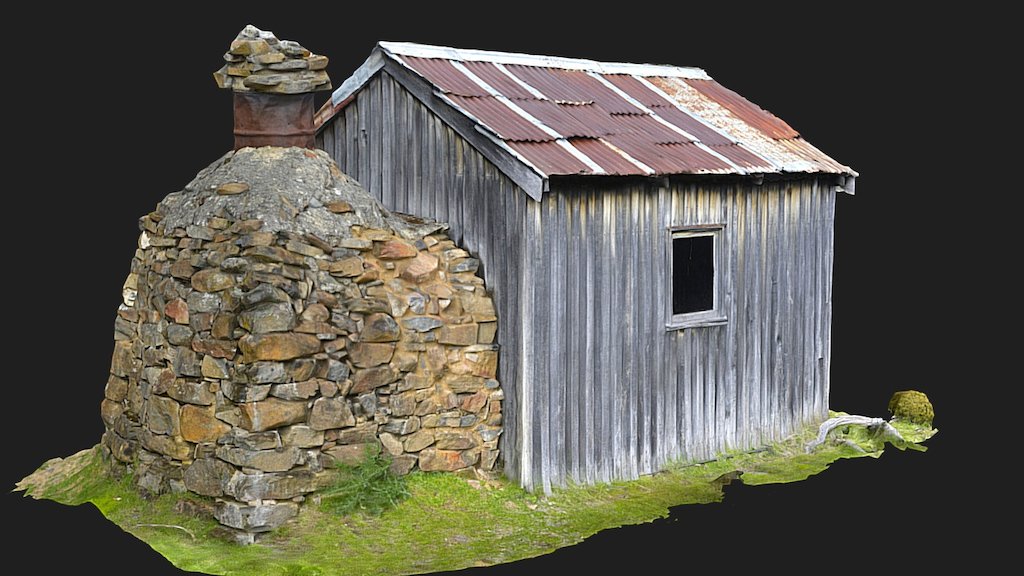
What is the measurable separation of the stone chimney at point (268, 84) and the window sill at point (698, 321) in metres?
4.06

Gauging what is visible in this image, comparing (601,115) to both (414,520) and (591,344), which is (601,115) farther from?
(414,520)

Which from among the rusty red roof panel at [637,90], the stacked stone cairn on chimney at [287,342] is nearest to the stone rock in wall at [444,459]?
the stacked stone cairn on chimney at [287,342]

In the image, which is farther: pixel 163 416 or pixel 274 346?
pixel 163 416

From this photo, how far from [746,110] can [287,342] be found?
6.95m

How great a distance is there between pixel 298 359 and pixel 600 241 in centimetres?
315

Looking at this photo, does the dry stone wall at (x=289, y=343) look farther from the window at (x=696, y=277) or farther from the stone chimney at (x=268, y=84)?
the window at (x=696, y=277)

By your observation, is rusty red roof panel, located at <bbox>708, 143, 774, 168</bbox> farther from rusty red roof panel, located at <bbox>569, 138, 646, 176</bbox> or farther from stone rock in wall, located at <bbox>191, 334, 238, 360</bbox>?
stone rock in wall, located at <bbox>191, 334, 238, 360</bbox>

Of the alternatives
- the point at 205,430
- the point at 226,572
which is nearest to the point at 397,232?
the point at 205,430

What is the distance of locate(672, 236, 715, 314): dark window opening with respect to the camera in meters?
14.8

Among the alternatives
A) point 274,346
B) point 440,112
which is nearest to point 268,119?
point 440,112

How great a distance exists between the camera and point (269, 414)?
12.5 m

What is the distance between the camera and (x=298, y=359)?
12.6m

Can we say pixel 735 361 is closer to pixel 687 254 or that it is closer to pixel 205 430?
pixel 687 254

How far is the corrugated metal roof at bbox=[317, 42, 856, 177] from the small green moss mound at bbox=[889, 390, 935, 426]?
9.22 feet
